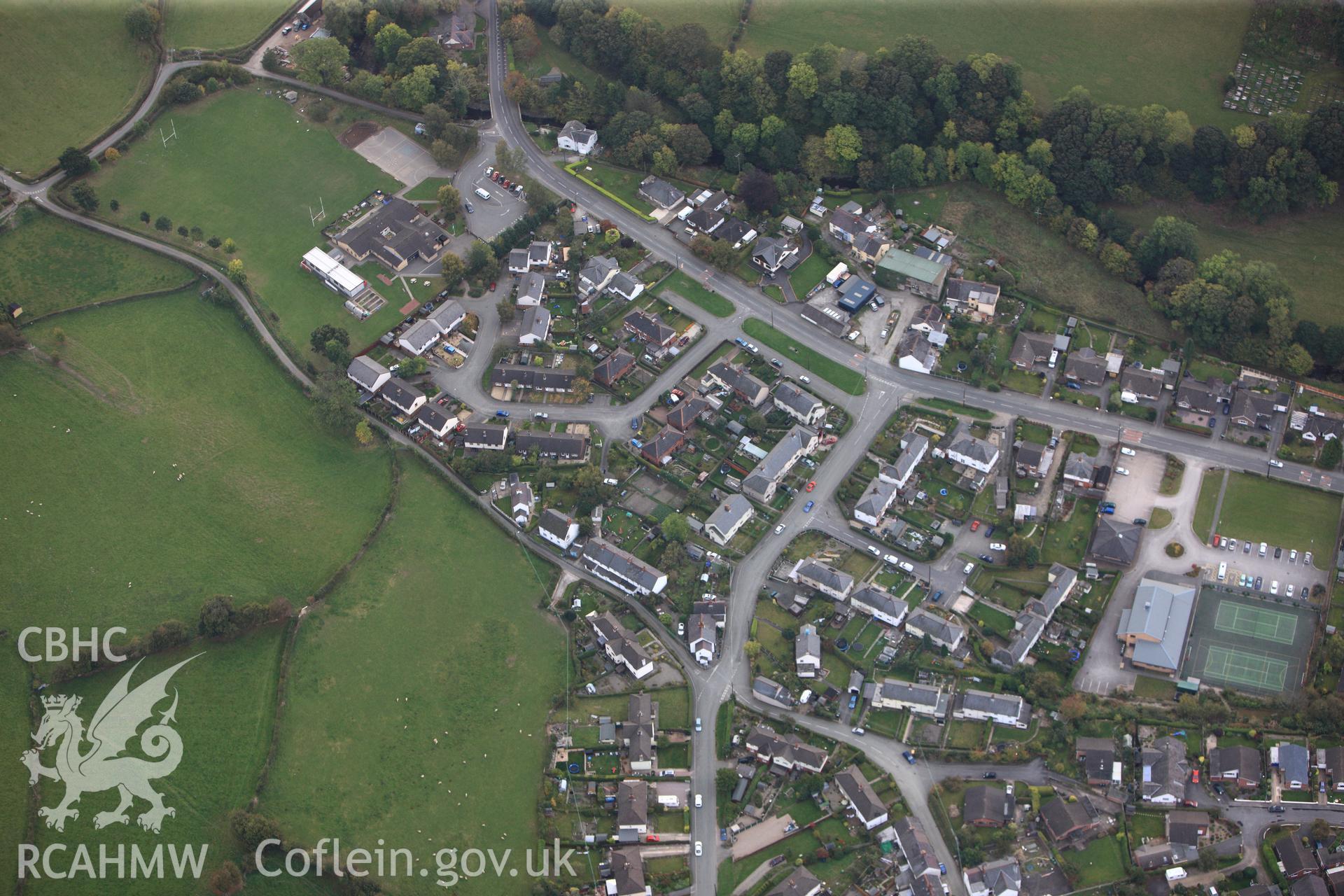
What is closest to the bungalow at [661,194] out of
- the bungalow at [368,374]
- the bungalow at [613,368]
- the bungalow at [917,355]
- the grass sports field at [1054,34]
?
the bungalow at [613,368]

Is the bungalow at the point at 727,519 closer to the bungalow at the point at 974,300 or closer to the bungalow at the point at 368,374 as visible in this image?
the bungalow at the point at 974,300

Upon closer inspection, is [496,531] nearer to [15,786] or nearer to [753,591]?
[753,591]

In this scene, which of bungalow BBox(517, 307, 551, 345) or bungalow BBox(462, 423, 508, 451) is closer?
bungalow BBox(462, 423, 508, 451)

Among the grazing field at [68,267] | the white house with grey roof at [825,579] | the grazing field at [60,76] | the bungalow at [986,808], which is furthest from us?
the grazing field at [60,76]

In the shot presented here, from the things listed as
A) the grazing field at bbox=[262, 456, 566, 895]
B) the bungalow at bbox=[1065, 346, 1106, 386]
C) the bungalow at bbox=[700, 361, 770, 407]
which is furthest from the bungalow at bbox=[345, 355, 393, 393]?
the bungalow at bbox=[1065, 346, 1106, 386]

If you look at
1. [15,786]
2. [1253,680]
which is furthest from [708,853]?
[15,786]

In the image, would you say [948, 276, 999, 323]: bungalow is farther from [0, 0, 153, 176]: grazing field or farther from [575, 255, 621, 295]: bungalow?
[0, 0, 153, 176]: grazing field
